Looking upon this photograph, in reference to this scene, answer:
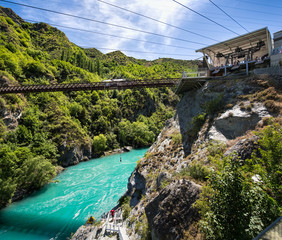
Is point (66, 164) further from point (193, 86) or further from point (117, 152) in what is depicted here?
point (193, 86)

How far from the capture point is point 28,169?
67.3ft

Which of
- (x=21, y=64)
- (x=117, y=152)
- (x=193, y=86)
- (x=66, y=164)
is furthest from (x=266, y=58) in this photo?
(x=21, y=64)

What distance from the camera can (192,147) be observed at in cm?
1211

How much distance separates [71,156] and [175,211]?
33.9m

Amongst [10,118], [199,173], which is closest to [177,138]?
[199,173]

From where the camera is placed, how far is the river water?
14531 millimetres

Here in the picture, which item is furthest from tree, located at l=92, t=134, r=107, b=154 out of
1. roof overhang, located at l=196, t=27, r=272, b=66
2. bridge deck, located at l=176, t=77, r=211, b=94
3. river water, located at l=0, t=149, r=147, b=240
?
roof overhang, located at l=196, t=27, r=272, b=66

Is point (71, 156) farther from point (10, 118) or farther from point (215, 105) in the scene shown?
point (215, 105)

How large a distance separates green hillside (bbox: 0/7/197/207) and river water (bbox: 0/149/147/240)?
7.29 ft

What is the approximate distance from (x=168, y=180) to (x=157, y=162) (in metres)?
4.27

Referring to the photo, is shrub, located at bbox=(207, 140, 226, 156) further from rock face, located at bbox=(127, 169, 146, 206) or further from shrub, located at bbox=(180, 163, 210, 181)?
rock face, located at bbox=(127, 169, 146, 206)

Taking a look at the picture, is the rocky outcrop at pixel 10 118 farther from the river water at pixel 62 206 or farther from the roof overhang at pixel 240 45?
the roof overhang at pixel 240 45

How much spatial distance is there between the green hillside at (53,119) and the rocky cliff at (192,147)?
5911 mm

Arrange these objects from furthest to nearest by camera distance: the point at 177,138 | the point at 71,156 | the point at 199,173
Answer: the point at 71,156 → the point at 177,138 → the point at 199,173
